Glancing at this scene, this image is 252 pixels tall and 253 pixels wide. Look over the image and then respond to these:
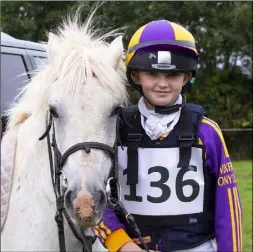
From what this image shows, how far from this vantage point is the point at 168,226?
2.50 m

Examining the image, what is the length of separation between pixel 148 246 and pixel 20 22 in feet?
37.8

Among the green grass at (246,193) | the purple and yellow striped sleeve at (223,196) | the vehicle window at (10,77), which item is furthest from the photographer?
the green grass at (246,193)

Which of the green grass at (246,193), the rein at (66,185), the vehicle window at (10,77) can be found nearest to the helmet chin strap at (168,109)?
the rein at (66,185)

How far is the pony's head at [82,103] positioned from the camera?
2.11 meters

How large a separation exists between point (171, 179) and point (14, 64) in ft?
9.12

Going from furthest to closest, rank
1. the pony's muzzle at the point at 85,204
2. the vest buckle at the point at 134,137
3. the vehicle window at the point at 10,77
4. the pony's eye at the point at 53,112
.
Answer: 1. the vehicle window at the point at 10,77
2. the vest buckle at the point at 134,137
3. the pony's eye at the point at 53,112
4. the pony's muzzle at the point at 85,204

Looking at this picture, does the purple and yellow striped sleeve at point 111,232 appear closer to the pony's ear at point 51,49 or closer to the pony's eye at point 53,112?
the pony's eye at point 53,112

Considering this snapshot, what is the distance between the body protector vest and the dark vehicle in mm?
2152

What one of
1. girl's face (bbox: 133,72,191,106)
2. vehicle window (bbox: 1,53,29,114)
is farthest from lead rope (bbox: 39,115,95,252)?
vehicle window (bbox: 1,53,29,114)

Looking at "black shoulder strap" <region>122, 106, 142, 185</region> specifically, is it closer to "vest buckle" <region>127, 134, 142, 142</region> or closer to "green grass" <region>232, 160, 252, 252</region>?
"vest buckle" <region>127, 134, 142, 142</region>

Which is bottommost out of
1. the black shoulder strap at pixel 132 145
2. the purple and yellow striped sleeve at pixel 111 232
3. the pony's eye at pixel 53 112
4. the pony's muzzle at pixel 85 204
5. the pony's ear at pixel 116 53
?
the purple and yellow striped sleeve at pixel 111 232

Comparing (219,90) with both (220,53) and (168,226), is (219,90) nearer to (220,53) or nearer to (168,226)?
(220,53)

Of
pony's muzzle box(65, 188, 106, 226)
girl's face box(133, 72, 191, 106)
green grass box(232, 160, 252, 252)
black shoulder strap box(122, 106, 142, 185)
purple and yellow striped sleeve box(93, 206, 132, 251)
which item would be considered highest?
girl's face box(133, 72, 191, 106)

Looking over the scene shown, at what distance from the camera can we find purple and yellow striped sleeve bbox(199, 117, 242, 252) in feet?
7.94
